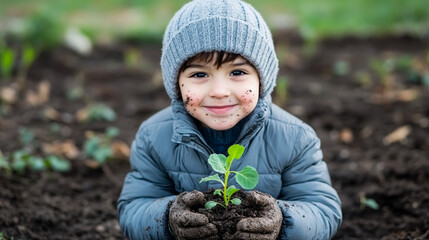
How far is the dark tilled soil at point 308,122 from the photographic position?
2.74 metres

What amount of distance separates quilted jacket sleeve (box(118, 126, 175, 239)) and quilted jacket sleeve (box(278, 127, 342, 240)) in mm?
483

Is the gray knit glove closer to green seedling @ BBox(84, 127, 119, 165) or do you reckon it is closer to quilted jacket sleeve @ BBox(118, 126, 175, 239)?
quilted jacket sleeve @ BBox(118, 126, 175, 239)

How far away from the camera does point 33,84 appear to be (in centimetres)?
511

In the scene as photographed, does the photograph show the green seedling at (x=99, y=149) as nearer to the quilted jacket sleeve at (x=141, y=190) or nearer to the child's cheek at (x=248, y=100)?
the quilted jacket sleeve at (x=141, y=190)

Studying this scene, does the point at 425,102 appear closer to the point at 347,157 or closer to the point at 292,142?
the point at 347,157

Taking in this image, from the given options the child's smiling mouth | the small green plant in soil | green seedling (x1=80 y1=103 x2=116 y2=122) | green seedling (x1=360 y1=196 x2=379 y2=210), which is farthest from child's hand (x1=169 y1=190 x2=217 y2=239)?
green seedling (x1=80 y1=103 x2=116 y2=122)

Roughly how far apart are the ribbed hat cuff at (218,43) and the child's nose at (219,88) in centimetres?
11

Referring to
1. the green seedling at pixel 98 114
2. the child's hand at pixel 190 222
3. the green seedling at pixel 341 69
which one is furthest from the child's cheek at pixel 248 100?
the green seedling at pixel 341 69

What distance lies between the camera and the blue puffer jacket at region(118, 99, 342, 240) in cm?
215

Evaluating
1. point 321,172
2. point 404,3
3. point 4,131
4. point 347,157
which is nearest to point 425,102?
point 347,157

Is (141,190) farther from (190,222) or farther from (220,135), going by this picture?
(190,222)

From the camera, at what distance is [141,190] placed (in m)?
2.27

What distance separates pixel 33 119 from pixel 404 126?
106 inches

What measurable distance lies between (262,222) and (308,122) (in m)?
2.54
